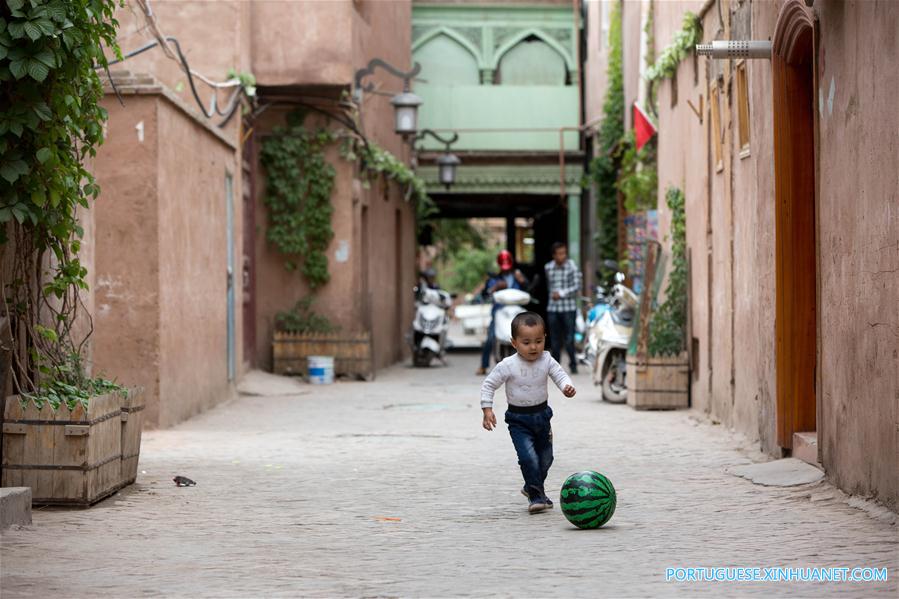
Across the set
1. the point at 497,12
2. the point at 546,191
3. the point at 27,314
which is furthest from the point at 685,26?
the point at 497,12

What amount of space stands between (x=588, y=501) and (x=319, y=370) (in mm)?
12798

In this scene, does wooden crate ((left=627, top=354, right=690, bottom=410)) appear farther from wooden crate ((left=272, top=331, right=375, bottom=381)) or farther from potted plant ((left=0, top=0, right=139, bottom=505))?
potted plant ((left=0, top=0, right=139, bottom=505))

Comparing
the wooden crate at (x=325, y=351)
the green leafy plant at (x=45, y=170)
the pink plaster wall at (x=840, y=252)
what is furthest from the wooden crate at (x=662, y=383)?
Result: the green leafy plant at (x=45, y=170)

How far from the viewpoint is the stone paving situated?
5.86m

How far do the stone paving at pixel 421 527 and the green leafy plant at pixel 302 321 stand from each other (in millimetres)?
7780

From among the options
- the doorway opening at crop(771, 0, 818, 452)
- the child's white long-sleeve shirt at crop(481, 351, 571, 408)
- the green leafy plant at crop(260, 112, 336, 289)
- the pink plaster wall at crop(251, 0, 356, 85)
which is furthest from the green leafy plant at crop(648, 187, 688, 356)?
the child's white long-sleeve shirt at crop(481, 351, 571, 408)

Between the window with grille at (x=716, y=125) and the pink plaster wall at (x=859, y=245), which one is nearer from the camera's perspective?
the pink plaster wall at (x=859, y=245)

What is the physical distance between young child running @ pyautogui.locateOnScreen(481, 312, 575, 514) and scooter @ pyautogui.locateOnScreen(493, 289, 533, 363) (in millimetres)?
13092

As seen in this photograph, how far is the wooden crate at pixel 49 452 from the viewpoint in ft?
26.1

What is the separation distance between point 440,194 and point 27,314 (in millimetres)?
25392

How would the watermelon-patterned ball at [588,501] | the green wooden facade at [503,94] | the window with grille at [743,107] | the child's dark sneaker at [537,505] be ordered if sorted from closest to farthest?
1. the watermelon-patterned ball at [588,501]
2. the child's dark sneaker at [537,505]
3. the window with grille at [743,107]
4. the green wooden facade at [503,94]

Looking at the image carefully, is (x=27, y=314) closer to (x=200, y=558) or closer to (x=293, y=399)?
(x=200, y=558)

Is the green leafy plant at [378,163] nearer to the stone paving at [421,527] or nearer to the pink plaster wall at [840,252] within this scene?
the pink plaster wall at [840,252]

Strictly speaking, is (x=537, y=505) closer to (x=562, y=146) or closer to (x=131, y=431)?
(x=131, y=431)
